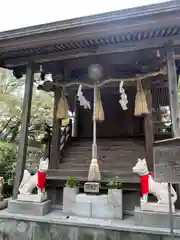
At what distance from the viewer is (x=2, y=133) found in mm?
9484

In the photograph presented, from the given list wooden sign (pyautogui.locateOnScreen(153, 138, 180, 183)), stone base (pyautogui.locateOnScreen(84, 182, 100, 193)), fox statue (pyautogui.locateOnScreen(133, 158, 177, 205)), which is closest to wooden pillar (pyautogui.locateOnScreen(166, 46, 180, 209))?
fox statue (pyautogui.locateOnScreen(133, 158, 177, 205))

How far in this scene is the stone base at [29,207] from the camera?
390cm

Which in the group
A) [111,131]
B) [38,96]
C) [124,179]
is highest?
[38,96]

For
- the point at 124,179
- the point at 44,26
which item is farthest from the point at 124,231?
the point at 44,26

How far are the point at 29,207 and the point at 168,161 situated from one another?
2.96 m

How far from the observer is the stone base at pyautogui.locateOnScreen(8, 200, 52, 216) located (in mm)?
3902

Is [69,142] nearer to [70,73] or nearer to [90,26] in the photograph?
[70,73]

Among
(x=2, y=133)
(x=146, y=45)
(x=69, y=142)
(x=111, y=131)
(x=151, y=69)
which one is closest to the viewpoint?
(x=146, y=45)

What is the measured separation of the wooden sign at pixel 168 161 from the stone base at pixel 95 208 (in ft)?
5.67

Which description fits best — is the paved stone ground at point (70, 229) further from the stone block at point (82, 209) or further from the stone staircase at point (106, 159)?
the stone staircase at point (106, 159)

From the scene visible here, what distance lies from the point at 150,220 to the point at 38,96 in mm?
8037

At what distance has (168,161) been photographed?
2436 mm

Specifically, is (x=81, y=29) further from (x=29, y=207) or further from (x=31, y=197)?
(x=29, y=207)

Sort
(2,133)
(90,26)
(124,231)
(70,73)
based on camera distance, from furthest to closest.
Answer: (2,133) → (70,73) → (90,26) → (124,231)
